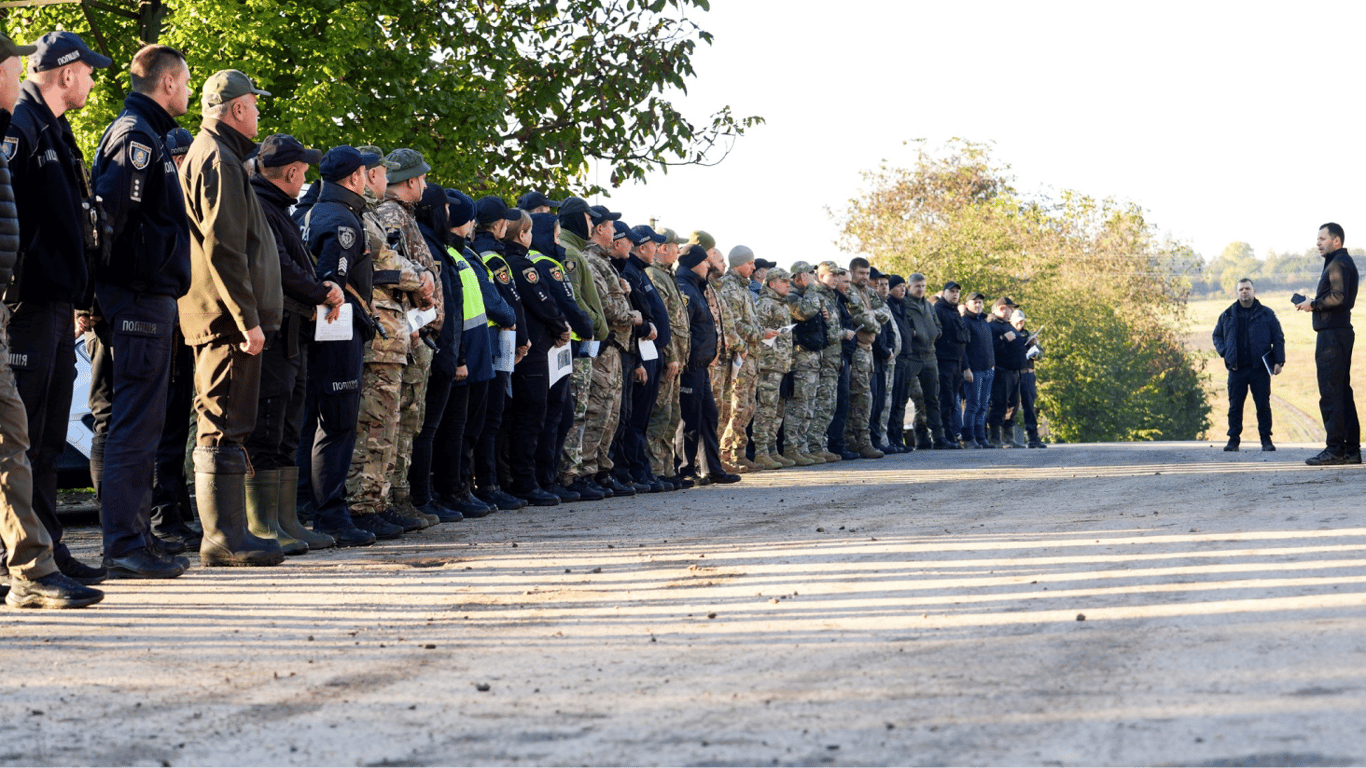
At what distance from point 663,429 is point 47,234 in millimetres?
7959

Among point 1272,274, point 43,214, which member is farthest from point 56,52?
point 1272,274

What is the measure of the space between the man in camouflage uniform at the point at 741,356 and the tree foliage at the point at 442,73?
225 centimetres

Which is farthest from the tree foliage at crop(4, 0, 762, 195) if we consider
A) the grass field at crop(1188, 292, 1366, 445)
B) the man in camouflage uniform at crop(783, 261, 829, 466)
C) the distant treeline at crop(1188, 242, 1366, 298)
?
the distant treeline at crop(1188, 242, 1366, 298)

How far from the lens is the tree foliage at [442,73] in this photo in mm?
14914

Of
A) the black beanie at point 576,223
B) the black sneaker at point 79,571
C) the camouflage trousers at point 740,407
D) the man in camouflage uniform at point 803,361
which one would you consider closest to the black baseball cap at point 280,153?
the black sneaker at point 79,571

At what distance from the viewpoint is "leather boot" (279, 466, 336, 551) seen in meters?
8.08

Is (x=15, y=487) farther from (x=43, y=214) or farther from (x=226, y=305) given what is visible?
(x=226, y=305)

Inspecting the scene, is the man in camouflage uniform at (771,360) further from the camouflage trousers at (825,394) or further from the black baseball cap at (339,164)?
the black baseball cap at (339,164)

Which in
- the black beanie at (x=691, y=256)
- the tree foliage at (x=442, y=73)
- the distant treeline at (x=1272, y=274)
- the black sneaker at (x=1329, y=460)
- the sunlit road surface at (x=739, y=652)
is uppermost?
the distant treeline at (x=1272, y=274)

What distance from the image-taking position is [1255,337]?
59.3ft

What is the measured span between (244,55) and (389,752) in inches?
493

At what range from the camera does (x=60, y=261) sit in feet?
20.4

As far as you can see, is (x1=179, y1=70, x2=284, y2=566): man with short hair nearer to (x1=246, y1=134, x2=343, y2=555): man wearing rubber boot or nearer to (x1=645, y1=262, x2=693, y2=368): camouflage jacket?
(x1=246, y1=134, x2=343, y2=555): man wearing rubber boot

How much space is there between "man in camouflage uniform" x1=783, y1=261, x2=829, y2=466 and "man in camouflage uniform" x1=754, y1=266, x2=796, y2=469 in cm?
45
